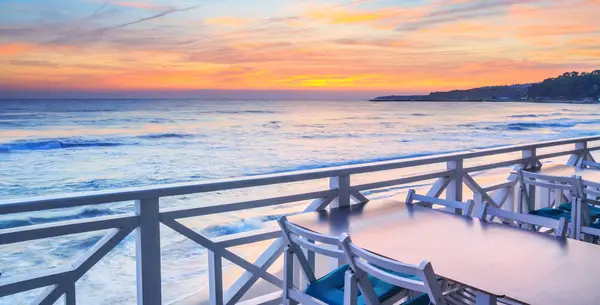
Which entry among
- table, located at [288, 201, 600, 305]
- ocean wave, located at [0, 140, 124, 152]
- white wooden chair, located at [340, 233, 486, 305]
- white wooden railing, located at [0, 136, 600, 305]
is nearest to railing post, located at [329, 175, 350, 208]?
white wooden railing, located at [0, 136, 600, 305]

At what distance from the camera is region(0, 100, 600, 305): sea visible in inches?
272

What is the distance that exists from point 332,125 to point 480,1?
27.5 meters

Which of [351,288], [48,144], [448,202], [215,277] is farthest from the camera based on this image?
[48,144]

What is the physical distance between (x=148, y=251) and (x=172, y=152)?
2150 centimetres

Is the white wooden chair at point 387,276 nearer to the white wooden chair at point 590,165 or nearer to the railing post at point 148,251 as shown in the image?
the railing post at point 148,251

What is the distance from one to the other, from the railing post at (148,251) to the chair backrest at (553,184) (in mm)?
2415

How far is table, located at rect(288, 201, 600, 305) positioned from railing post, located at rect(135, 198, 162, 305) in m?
0.69

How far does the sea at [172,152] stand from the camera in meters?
6.90

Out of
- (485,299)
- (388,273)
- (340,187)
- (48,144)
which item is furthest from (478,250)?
(48,144)

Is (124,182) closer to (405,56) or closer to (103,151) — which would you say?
(103,151)

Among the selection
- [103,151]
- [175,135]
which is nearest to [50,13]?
[103,151]

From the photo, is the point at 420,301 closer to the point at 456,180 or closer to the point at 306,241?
the point at 306,241

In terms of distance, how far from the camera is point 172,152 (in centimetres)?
2306

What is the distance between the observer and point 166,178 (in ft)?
60.4
